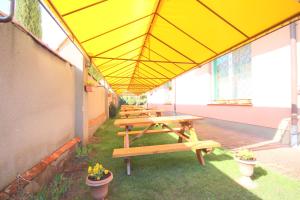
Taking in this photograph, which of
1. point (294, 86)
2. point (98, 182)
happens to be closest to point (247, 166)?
point (98, 182)

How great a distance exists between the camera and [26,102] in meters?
2.44

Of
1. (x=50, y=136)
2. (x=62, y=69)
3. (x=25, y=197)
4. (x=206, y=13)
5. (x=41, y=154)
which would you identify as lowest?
(x=25, y=197)

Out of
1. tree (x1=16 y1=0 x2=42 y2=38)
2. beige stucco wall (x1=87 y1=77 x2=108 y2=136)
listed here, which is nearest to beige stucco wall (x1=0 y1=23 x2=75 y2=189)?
beige stucco wall (x1=87 y1=77 x2=108 y2=136)

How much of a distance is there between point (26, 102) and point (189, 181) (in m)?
2.64

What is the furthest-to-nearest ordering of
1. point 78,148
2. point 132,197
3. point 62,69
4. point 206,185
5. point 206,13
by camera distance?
point 78,148 → point 62,69 → point 206,13 → point 206,185 → point 132,197

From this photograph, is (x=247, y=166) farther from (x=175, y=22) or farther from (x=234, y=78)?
(x=234, y=78)

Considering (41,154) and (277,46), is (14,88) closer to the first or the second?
(41,154)

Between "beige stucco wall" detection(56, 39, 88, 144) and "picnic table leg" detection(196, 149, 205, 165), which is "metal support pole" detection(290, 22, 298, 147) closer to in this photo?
"picnic table leg" detection(196, 149, 205, 165)

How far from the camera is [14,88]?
2.16 m

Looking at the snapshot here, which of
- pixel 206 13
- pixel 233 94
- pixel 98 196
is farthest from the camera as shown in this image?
pixel 233 94

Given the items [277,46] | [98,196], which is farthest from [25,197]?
[277,46]

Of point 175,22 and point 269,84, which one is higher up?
point 175,22

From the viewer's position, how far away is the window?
7.41 meters

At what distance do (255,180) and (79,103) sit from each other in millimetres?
4279
